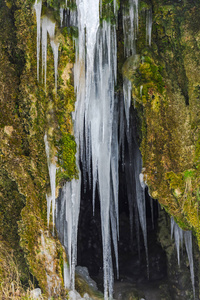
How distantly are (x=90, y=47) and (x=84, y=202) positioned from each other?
17.3ft

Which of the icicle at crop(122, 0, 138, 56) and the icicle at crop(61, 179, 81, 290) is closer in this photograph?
the icicle at crop(61, 179, 81, 290)

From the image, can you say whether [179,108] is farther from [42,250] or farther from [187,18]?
[42,250]

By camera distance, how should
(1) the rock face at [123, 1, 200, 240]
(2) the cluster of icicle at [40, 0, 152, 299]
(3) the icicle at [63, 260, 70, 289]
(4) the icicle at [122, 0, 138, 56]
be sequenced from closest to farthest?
(1) the rock face at [123, 1, 200, 240] → (2) the cluster of icicle at [40, 0, 152, 299] → (3) the icicle at [63, 260, 70, 289] → (4) the icicle at [122, 0, 138, 56]

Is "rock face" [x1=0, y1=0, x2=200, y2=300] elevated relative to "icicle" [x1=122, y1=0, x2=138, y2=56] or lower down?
lower down

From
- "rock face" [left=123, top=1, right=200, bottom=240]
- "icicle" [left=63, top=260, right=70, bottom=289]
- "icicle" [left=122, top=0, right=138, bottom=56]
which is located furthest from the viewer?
"icicle" [left=122, top=0, right=138, bottom=56]

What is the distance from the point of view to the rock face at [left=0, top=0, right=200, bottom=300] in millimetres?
5520

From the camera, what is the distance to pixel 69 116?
570 cm

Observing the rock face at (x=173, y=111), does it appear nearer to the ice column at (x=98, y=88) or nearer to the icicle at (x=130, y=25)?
the icicle at (x=130, y=25)

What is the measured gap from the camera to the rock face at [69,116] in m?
5.52

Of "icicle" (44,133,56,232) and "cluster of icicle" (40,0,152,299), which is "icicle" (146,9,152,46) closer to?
"cluster of icicle" (40,0,152,299)

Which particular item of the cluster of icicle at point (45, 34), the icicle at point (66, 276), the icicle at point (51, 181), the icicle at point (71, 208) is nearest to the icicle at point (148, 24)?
the cluster of icicle at point (45, 34)

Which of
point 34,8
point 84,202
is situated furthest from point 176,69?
point 84,202

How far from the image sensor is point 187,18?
5.83 m

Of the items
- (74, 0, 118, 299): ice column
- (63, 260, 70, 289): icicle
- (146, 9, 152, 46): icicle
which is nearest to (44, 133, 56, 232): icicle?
(74, 0, 118, 299): ice column
